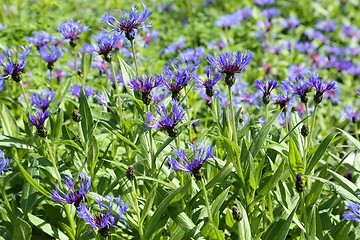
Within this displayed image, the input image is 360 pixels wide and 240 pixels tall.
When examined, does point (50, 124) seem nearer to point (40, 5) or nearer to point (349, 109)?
point (349, 109)

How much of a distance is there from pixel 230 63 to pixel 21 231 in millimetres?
961

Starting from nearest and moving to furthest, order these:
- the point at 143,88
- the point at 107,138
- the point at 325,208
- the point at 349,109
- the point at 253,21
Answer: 1. the point at 143,88
2. the point at 325,208
3. the point at 107,138
4. the point at 349,109
5. the point at 253,21

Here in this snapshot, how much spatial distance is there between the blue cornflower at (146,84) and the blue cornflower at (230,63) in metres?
0.22

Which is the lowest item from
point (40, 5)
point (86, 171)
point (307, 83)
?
point (86, 171)

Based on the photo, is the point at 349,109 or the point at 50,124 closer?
the point at 50,124

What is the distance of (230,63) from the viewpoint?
79.4 inches

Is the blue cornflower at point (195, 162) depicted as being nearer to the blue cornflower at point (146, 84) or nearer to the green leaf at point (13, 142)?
the blue cornflower at point (146, 84)

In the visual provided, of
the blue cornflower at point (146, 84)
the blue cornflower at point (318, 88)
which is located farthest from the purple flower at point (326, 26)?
the blue cornflower at point (146, 84)

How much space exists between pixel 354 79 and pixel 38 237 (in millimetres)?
3440

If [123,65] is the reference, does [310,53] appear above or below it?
above

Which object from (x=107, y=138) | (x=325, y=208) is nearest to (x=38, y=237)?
(x=107, y=138)

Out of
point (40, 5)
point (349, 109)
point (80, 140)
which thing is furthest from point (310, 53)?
point (80, 140)

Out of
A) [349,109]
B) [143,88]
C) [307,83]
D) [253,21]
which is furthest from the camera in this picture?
[253,21]

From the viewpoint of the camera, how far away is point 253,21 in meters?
5.80
